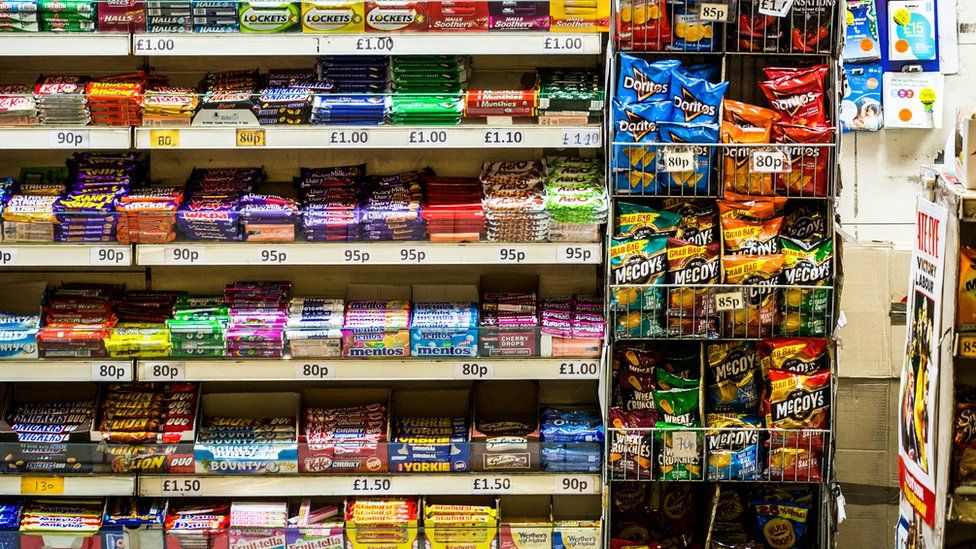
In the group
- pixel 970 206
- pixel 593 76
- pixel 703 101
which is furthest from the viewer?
pixel 593 76

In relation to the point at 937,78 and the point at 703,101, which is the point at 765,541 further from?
the point at 937,78

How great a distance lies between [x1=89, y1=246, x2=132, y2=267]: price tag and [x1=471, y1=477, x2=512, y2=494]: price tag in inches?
54.1

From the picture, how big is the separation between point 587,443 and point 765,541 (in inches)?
28.2

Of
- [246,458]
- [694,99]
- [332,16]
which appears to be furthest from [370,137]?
[246,458]

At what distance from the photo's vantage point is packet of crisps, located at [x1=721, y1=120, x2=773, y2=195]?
3.45 meters

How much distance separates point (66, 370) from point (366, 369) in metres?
1.00

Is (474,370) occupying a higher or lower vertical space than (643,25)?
lower

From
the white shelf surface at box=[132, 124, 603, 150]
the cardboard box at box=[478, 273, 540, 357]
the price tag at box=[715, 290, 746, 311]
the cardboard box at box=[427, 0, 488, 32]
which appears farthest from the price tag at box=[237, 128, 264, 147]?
the price tag at box=[715, 290, 746, 311]

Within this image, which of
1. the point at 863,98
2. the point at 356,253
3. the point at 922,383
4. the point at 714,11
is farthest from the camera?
the point at 863,98

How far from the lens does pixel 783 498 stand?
372cm

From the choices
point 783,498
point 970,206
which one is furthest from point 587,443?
point 970,206

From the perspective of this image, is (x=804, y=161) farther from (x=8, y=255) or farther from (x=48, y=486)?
(x=48, y=486)

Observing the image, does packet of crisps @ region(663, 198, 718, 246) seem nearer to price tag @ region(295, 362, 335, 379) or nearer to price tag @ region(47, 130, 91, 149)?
price tag @ region(295, 362, 335, 379)

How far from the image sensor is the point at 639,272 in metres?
3.51
